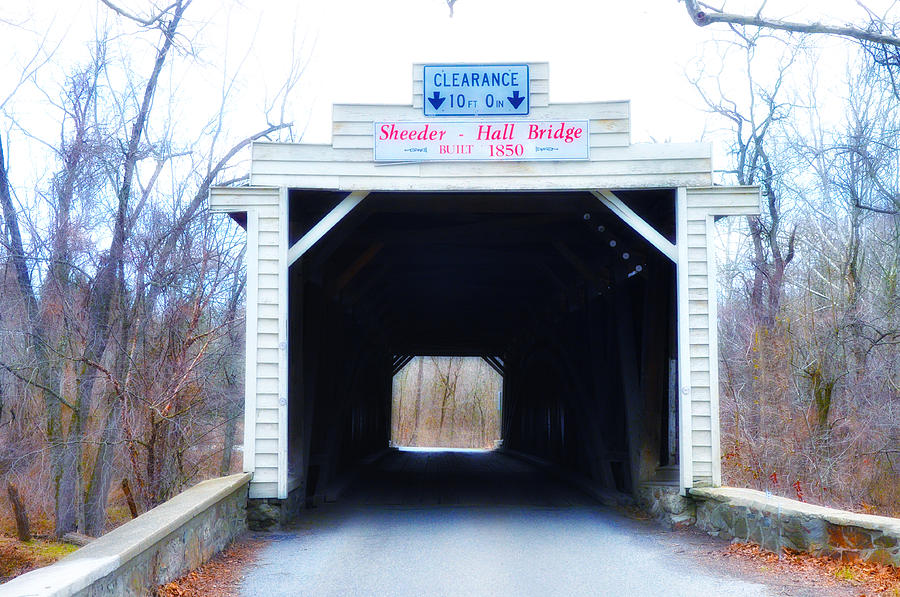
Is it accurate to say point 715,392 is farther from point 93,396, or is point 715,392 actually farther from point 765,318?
point 765,318

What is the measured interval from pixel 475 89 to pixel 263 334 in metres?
2.99

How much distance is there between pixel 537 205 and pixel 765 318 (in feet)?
38.3

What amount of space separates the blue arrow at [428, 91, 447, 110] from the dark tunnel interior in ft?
3.14

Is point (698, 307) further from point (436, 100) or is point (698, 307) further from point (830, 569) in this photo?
point (436, 100)

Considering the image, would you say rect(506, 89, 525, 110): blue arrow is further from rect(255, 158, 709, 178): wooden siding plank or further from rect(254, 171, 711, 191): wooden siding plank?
rect(254, 171, 711, 191): wooden siding plank

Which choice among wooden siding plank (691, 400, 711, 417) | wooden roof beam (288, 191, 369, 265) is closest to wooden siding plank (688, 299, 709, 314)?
wooden siding plank (691, 400, 711, 417)

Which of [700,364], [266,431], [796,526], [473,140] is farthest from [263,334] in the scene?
[796,526]

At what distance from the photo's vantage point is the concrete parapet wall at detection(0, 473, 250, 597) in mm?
4012

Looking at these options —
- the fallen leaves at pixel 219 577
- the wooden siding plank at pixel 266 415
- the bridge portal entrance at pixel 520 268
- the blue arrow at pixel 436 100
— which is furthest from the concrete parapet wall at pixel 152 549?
the blue arrow at pixel 436 100

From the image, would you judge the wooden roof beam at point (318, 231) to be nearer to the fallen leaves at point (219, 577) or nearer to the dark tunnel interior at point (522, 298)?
the dark tunnel interior at point (522, 298)

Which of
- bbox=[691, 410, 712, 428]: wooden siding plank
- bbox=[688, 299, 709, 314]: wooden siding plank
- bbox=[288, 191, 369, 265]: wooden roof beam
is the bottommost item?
bbox=[691, 410, 712, 428]: wooden siding plank

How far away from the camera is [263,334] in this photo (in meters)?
8.39

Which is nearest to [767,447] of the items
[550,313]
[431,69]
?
[550,313]

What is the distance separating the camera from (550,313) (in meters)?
15.0
